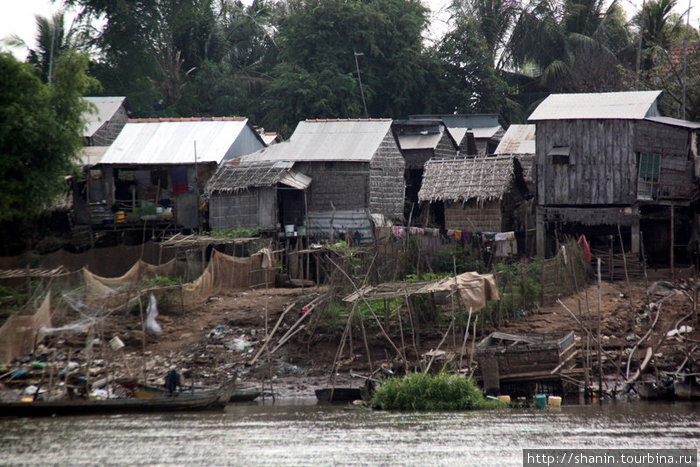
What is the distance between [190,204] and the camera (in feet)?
88.3

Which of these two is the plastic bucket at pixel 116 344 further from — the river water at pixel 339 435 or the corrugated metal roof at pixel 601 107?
the corrugated metal roof at pixel 601 107

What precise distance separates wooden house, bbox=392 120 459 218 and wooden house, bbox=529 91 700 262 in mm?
5651

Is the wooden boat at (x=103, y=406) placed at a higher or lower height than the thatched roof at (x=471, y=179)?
lower

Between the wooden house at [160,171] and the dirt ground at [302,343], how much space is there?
664 centimetres

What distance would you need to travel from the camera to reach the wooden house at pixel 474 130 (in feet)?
108

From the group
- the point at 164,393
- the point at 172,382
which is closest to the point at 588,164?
the point at 172,382

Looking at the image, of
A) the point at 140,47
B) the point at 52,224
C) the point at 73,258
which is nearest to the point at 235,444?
the point at 73,258

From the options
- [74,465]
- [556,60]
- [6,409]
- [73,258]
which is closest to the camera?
[74,465]

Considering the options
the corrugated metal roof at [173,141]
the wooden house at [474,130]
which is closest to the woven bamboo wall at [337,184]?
the corrugated metal roof at [173,141]

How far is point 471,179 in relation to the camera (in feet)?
84.2

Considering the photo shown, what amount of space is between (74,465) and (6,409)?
3.53 m

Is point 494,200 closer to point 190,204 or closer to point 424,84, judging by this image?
point 190,204

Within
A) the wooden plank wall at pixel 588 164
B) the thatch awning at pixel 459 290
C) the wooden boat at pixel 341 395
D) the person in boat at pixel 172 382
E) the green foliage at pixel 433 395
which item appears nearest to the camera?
the green foliage at pixel 433 395

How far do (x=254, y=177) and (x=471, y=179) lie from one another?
6.51m
